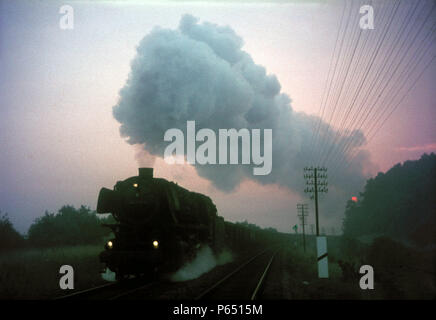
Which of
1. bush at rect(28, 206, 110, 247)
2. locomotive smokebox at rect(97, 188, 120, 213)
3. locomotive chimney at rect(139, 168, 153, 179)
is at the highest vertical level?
locomotive chimney at rect(139, 168, 153, 179)

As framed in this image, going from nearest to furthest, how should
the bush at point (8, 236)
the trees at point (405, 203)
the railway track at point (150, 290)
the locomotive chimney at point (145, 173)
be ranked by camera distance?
the railway track at point (150, 290) → the locomotive chimney at point (145, 173) → the bush at point (8, 236) → the trees at point (405, 203)

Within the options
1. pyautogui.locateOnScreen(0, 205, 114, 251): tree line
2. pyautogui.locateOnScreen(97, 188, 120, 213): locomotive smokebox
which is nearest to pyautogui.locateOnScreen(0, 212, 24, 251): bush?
pyautogui.locateOnScreen(0, 205, 114, 251): tree line

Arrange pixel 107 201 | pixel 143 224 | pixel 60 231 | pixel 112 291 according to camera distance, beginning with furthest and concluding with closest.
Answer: pixel 60 231 < pixel 107 201 < pixel 143 224 < pixel 112 291

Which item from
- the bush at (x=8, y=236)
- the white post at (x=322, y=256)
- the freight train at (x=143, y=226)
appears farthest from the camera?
the bush at (x=8, y=236)

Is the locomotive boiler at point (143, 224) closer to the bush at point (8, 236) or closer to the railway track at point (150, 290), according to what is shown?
the railway track at point (150, 290)

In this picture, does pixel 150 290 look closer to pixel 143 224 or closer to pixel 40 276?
pixel 143 224

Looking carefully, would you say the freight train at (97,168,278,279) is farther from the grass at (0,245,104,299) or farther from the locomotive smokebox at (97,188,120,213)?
the grass at (0,245,104,299)

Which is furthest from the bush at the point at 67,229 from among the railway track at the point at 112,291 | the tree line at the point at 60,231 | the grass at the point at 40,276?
the railway track at the point at 112,291

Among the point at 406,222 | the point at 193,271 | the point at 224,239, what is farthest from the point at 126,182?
the point at 406,222

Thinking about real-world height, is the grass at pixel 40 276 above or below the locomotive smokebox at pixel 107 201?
below

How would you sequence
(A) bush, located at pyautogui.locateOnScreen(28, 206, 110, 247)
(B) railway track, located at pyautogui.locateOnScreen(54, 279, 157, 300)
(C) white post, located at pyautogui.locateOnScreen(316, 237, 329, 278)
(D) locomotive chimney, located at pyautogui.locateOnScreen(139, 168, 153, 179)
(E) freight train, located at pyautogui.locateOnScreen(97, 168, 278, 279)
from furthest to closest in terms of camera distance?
1. (A) bush, located at pyautogui.locateOnScreen(28, 206, 110, 247)
2. (D) locomotive chimney, located at pyautogui.locateOnScreen(139, 168, 153, 179)
3. (E) freight train, located at pyautogui.locateOnScreen(97, 168, 278, 279)
4. (C) white post, located at pyautogui.locateOnScreen(316, 237, 329, 278)
5. (B) railway track, located at pyautogui.locateOnScreen(54, 279, 157, 300)

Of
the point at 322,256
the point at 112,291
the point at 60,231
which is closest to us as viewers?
the point at 112,291

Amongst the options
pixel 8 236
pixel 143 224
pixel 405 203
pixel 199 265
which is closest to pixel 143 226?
pixel 143 224
